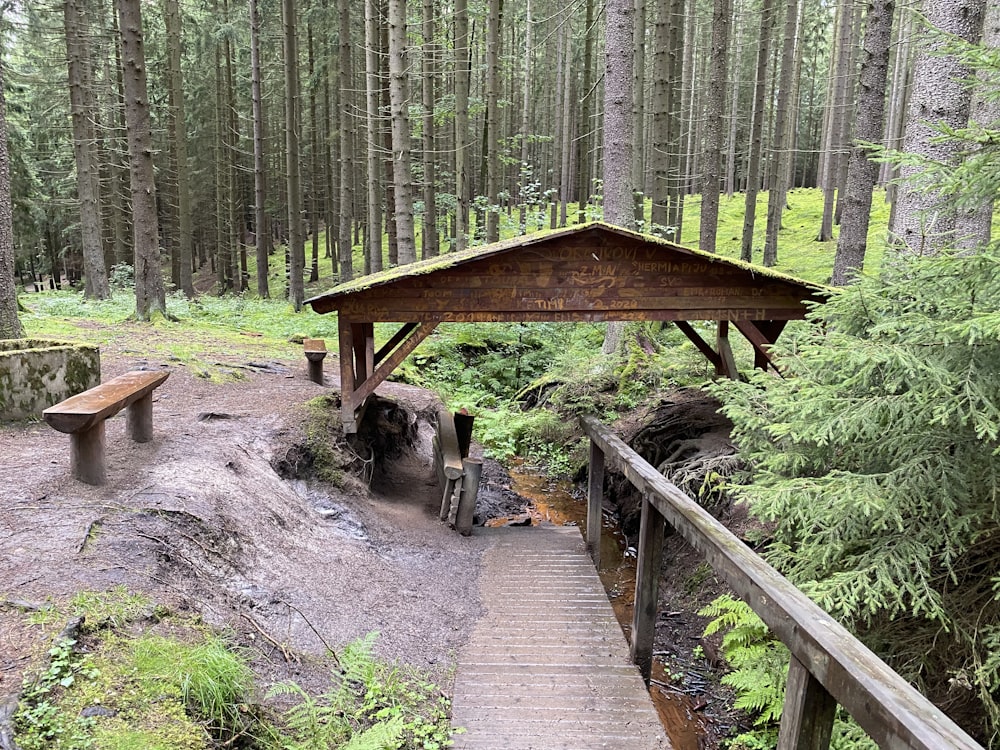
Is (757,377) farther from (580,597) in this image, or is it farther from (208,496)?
(208,496)

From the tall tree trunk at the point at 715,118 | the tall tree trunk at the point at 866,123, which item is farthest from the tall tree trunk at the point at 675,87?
the tall tree trunk at the point at 866,123

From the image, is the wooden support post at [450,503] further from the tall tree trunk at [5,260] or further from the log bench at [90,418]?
the tall tree trunk at [5,260]

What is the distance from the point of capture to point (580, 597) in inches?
226

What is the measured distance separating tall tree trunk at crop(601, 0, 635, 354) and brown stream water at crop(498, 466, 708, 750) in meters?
3.33

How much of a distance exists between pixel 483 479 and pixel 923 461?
7473 mm

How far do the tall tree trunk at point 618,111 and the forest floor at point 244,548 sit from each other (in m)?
6.53

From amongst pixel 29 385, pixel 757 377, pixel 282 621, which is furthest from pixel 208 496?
pixel 757 377

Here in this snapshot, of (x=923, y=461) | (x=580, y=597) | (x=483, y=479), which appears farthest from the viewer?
(x=483, y=479)

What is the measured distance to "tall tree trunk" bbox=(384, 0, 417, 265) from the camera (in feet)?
44.2

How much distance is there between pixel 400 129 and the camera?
1412 cm

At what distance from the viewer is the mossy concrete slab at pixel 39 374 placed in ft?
19.5

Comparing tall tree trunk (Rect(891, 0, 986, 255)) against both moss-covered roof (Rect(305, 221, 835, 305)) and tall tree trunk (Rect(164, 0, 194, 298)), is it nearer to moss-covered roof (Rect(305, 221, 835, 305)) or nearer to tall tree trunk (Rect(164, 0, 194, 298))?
moss-covered roof (Rect(305, 221, 835, 305))

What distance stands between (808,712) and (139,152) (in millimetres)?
15257

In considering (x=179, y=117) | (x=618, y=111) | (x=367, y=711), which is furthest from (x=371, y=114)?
(x=367, y=711)
